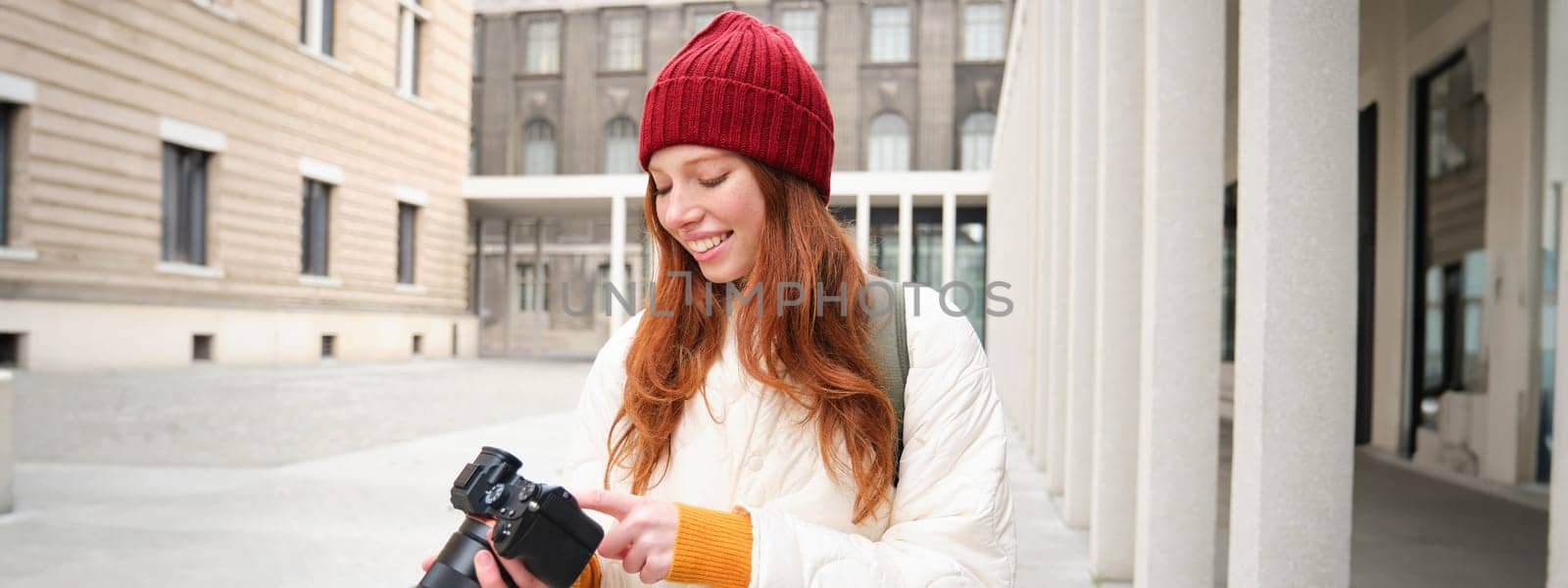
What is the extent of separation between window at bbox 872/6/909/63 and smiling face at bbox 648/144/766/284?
29.5 m

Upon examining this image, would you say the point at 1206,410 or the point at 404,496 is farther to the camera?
the point at 404,496

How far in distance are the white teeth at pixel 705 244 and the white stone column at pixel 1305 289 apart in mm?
1086

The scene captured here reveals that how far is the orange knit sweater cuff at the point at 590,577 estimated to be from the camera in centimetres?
118

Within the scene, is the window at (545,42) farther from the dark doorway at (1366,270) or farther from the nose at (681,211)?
the nose at (681,211)

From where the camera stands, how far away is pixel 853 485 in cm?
116

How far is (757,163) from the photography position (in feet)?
3.94

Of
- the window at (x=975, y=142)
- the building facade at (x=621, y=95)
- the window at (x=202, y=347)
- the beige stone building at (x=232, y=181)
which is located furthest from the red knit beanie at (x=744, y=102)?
the window at (x=975, y=142)

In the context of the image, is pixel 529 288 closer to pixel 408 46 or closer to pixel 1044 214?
pixel 408 46

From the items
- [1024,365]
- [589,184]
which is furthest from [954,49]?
[1024,365]

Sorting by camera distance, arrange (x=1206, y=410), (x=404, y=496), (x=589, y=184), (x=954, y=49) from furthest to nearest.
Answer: (x=954, y=49) → (x=589, y=184) → (x=404, y=496) → (x=1206, y=410)

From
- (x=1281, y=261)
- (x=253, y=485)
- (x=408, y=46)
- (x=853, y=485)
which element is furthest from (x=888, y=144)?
(x=853, y=485)

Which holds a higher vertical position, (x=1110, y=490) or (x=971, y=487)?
(x=971, y=487)

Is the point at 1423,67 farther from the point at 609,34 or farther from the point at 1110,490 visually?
the point at 609,34

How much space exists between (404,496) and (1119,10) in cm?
416
